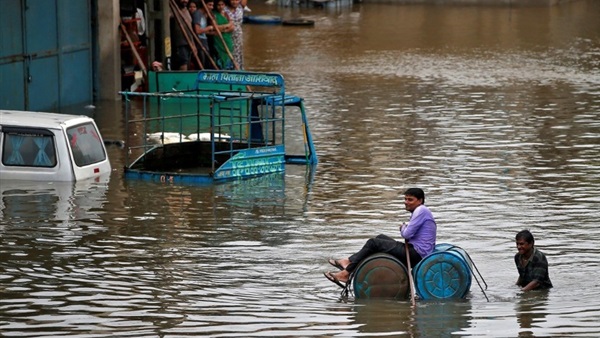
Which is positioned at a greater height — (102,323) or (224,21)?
(224,21)

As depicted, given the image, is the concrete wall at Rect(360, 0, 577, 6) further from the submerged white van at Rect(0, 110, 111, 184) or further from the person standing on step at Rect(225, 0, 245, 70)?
the submerged white van at Rect(0, 110, 111, 184)

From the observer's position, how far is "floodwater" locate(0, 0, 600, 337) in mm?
13172

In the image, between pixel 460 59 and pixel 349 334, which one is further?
pixel 460 59

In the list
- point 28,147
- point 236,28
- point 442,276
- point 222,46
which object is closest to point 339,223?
point 442,276

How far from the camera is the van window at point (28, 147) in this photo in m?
20.0

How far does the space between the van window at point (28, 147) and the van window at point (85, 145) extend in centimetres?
34

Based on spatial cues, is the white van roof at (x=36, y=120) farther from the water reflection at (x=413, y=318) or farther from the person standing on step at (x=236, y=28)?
the person standing on step at (x=236, y=28)

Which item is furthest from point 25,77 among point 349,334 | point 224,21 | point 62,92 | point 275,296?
point 349,334

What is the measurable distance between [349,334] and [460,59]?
88.2 feet

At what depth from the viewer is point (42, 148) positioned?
20094mm

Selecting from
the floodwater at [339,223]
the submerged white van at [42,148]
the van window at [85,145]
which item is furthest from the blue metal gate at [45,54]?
the submerged white van at [42,148]

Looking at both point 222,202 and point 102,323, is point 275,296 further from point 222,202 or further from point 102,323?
point 222,202

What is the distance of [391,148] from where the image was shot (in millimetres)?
24406

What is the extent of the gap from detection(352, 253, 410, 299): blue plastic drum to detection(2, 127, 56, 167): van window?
7522 millimetres
